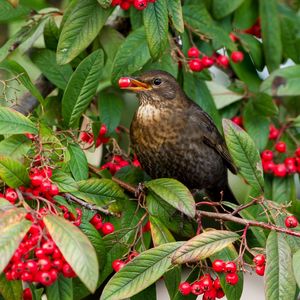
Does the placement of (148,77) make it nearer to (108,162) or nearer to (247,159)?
(108,162)

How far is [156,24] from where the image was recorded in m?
3.18

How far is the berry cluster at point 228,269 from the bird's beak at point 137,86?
1317 millimetres

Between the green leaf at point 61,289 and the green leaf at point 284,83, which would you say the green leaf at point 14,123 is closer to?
the green leaf at point 61,289

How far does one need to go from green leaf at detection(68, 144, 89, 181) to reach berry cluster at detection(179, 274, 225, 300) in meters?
0.56

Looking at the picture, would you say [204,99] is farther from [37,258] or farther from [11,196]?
[37,258]

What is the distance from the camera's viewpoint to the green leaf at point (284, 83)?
394cm

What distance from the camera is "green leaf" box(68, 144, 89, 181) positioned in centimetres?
306

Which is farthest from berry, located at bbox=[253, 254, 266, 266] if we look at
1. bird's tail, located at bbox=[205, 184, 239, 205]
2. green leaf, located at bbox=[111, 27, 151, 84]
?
bird's tail, located at bbox=[205, 184, 239, 205]

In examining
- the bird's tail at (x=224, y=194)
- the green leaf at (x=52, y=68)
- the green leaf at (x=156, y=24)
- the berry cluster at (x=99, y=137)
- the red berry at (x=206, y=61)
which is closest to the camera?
the green leaf at (x=156, y=24)

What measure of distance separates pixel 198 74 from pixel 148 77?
0.24m

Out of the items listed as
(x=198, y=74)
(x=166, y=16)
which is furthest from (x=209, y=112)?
(x=166, y=16)

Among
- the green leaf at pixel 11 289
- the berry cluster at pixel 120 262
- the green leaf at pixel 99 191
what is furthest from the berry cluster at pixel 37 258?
the green leaf at pixel 99 191

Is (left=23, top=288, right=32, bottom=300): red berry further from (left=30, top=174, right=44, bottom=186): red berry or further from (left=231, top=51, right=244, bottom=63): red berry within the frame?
(left=231, top=51, right=244, bottom=63): red berry

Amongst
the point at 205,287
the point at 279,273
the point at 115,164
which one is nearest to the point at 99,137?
the point at 115,164
